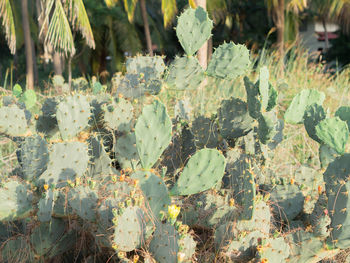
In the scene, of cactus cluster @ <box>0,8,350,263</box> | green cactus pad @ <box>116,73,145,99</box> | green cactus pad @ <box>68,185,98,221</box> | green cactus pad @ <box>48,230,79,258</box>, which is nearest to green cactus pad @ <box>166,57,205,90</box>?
cactus cluster @ <box>0,8,350,263</box>

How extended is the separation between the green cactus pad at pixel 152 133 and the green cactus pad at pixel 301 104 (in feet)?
3.29

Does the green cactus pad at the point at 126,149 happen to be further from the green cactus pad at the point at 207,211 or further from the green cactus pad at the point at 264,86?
the green cactus pad at the point at 264,86

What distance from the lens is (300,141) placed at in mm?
5652

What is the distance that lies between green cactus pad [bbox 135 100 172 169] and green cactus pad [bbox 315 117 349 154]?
0.85 m

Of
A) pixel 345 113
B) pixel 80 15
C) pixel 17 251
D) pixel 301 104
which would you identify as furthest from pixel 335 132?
pixel 80 15

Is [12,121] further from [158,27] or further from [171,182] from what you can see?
[158,27]

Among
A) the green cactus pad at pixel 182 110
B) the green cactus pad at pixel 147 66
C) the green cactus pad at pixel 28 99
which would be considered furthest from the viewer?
the green cactus pad at pixel 28 99

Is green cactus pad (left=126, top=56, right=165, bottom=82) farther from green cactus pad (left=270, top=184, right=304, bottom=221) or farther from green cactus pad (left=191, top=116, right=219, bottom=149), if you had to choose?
green cactus pad (left=270, top=184, right=304, bottom=221)

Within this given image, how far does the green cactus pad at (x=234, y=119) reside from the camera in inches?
128

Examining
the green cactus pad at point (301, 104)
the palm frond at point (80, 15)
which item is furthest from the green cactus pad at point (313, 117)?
the palm frond at point (80, 15)

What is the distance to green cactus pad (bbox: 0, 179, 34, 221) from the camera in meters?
2.62

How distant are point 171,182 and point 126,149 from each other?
1.35 feet

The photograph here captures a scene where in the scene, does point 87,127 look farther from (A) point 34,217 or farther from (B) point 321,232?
(B) point 321,232

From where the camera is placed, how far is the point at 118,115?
313 cm
